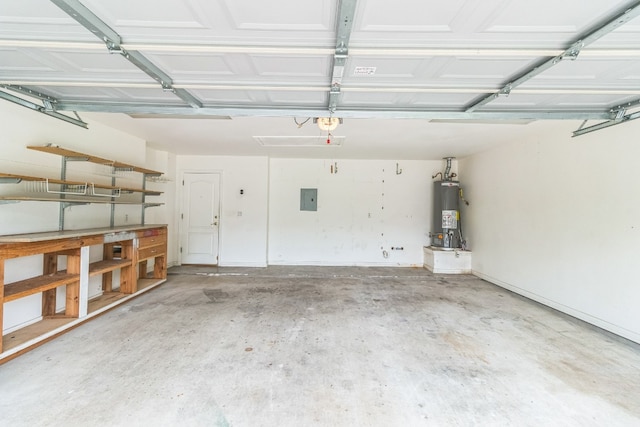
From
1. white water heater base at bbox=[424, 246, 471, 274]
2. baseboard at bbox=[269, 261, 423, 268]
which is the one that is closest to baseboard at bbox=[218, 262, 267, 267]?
baseboard at bbox=[269, 261, 423, 268]

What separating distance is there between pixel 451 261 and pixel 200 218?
215 inches

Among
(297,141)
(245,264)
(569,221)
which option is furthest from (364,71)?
(245,264)

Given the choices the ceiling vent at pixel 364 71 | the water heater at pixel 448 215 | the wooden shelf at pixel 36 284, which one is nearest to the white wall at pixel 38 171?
the wooden shelf at pixel 36 284

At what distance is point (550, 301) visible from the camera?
139 inches

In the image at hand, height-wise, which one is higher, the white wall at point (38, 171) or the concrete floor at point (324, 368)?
the white wall at point (38, 171)

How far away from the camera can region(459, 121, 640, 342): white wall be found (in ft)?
9.00

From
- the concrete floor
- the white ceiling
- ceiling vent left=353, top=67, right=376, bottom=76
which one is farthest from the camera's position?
ceiling vent left=353, top=67, right=376, bottom=76

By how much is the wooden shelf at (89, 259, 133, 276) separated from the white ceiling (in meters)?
1.80

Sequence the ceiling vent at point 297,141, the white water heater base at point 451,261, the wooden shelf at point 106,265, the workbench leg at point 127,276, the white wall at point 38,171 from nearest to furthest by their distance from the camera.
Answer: the white wall at point 38,171
the wooden shelf at point 106,265
the workbench leg at point 127,276
the ceiling vent at point 297,141
the white water heater base at point 451,261

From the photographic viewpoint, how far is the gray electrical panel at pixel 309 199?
595cm

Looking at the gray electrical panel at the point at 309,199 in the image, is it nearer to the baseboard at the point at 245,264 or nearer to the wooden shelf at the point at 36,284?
the baseboard at the point at 245,264

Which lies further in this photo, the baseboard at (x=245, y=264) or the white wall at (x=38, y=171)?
the baseboard at (x=245, y=264)

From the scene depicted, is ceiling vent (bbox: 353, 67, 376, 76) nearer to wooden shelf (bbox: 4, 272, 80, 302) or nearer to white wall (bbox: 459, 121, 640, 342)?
white wall (bbox: 459, 121, 640, 342)

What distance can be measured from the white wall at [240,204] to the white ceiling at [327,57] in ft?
10.2
